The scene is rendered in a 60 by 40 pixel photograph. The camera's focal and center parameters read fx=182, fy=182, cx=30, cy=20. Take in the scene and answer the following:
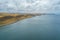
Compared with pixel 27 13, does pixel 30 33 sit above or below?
below

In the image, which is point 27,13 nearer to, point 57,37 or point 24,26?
point 24,26

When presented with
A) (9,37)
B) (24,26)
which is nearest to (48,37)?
(24,26)

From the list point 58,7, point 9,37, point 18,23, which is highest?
point 58,7

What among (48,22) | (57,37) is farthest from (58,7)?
(57,37)

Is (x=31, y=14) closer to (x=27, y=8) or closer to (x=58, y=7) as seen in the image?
(x=27, y=8)

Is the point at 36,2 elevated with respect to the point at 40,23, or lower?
elevated
